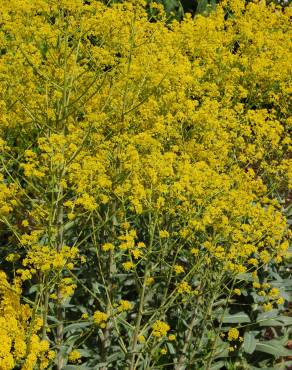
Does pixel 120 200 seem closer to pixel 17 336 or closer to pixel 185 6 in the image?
pixel 17 336

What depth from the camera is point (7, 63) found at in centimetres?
539

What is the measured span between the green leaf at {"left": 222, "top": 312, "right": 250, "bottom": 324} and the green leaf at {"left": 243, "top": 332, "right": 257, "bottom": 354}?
0.14 m

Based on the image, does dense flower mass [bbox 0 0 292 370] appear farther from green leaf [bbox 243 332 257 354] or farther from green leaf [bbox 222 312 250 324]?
green leaf [bbox 243 332 257 354]

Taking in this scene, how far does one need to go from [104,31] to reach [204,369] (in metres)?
2.97

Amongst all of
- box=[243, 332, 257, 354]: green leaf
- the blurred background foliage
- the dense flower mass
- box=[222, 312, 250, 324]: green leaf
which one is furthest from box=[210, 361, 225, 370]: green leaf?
the blurred background foliage

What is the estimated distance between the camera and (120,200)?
4355mm

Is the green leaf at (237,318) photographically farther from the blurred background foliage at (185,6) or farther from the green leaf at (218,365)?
the blurred background foliage at (185,6)

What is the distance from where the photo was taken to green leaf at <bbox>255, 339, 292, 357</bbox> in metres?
5.60

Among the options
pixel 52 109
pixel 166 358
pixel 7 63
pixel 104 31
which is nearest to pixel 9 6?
pixel 7 63

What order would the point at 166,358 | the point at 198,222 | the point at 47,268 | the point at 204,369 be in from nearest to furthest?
the point at 47,268 < the point at 198,222 < the point at 204,369 < the point at 166,358

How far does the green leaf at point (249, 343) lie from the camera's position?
18.0 feet

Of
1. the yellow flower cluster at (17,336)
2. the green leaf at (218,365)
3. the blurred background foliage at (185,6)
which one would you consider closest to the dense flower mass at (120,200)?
the yellow flower cluster at (17,336)

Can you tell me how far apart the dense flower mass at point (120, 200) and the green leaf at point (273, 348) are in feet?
0.71

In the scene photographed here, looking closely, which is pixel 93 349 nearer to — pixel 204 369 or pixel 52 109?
pixel 204 369
